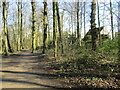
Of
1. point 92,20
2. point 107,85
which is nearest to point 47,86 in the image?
point 107,85

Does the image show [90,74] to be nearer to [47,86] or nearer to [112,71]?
[112,71]

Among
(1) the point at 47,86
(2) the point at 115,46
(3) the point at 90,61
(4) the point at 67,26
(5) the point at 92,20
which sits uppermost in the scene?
(4) the point at 67,26

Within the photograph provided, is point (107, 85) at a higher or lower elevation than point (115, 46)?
lower

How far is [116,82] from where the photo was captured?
669cm

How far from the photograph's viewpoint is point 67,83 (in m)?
7.18

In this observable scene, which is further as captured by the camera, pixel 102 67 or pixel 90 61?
pixel 90 61

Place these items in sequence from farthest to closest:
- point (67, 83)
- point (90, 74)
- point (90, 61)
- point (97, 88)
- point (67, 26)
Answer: point (67, 26) < point (90, 61) < point (90, 74) < point (67, 83) < point (97, 88)

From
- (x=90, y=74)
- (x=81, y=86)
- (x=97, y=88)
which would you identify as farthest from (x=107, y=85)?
(x=90, y=74)

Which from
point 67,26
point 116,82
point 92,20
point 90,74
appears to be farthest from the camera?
point 67,26

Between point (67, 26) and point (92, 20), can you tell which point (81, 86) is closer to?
point (92, 20)

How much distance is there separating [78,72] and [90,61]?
1.96 meters

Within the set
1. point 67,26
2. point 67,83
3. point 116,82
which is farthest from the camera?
point 67,26

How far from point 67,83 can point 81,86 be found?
0.87 m

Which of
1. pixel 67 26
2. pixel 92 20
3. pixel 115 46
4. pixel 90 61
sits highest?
pixel 67 26
